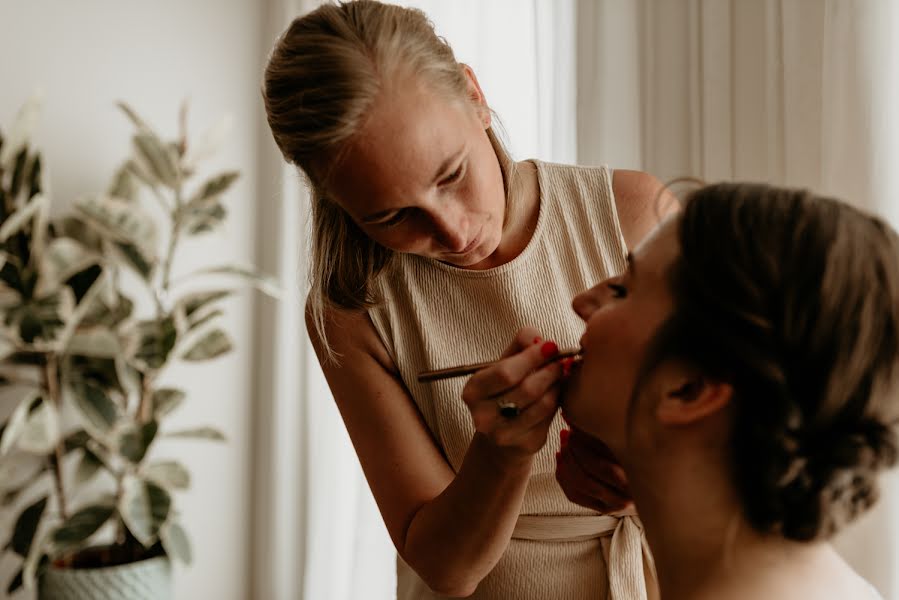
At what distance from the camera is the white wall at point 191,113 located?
9.21 feet

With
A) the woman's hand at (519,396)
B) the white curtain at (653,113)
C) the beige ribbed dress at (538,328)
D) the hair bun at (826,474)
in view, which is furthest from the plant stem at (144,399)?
the hair bun at (826,474)

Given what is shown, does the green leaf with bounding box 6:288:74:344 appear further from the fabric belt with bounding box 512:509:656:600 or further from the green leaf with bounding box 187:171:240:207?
the fabric belt with bounding box 512:509:656:600

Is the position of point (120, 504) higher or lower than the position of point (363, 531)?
higher

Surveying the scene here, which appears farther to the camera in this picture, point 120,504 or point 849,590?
point 120,504

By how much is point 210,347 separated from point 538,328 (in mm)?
1712

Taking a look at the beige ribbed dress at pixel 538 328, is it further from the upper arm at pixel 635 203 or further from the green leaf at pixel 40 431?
the green leaf at pixel 40 431

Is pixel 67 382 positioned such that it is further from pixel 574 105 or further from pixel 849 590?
pixel 849 590

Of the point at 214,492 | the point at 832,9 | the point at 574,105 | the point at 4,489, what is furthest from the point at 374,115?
the point at 214,492

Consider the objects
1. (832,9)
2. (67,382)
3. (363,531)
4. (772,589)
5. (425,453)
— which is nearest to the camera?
(772,589)

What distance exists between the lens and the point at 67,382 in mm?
2525

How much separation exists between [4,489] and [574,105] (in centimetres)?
207

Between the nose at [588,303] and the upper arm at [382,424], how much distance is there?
38 cm

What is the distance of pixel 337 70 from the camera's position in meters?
1.03

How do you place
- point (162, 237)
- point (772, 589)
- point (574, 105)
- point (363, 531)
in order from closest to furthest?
1. point (772, 589)
2. point (574, 105)
3. point (363, 531)
4. point (162, 237)
